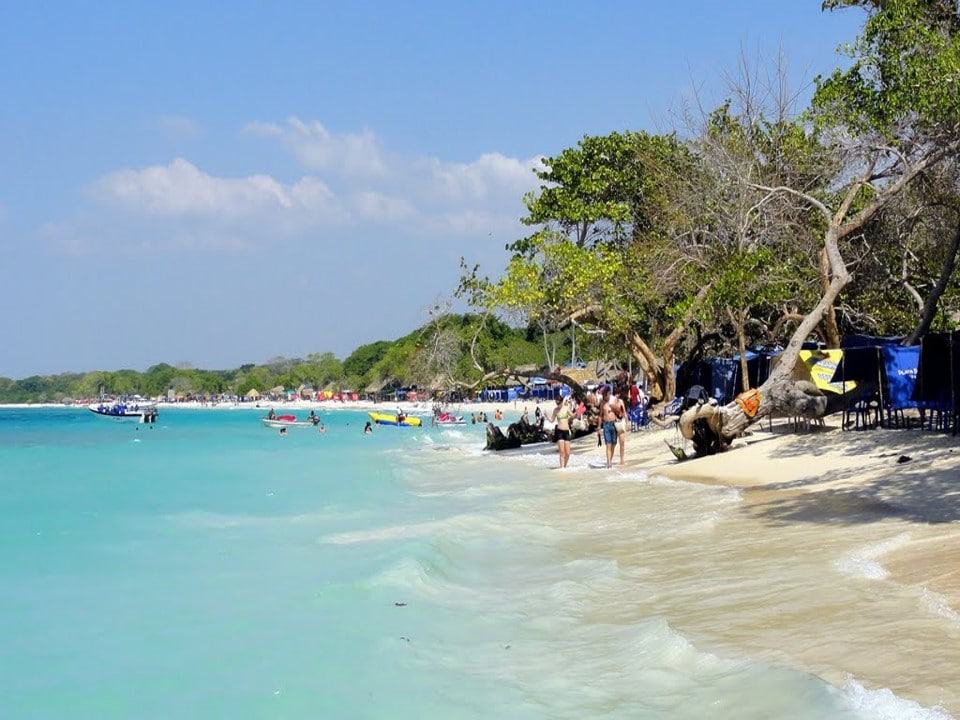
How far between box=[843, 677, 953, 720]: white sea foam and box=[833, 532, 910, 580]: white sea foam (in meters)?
2.33

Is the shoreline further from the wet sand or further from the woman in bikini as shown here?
the wet sand

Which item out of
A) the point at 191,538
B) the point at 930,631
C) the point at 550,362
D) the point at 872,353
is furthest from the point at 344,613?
the point at 550,362

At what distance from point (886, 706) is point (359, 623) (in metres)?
4.53

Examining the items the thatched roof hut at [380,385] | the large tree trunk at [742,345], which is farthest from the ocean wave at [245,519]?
the thatched roof hut at [380,385]

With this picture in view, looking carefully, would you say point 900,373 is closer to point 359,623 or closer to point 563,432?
point 563,432

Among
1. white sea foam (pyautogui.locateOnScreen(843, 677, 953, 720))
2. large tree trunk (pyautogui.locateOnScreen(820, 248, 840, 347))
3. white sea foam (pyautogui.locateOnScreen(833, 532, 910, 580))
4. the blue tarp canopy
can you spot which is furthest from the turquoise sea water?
the blue tarp canopy

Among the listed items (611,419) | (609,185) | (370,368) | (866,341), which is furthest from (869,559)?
(370,368)

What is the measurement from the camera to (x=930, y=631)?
5.47m

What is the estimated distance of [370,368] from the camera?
12650 centimetres

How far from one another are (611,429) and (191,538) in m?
8.18

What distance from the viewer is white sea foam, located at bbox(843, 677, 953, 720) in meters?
4.34

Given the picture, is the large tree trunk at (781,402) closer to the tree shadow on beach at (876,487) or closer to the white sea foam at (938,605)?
the tree shadow on beach at (876,487)

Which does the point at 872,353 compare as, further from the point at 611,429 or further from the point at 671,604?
the point at 671,604

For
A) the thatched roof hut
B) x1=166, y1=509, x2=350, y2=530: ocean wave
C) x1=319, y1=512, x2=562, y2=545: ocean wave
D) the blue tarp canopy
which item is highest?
the thatched roof hut
